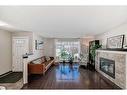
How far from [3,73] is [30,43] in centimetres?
197

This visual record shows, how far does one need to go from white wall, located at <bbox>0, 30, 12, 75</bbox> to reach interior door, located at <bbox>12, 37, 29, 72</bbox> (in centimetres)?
20

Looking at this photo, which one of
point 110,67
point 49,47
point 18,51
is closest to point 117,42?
point 110,67

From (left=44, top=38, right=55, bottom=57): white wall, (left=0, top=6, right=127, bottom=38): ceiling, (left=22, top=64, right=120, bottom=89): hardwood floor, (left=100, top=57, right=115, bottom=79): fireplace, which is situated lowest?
(left=22, top=64, right=120, bottom=89): hardwood floor

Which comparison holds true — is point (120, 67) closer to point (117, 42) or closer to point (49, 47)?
point (117, 42)

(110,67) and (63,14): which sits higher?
(63,14)

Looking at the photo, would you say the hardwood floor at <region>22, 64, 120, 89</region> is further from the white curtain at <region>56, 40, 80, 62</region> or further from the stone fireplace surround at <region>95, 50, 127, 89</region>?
the white curtain at <region>56, 40, 80, 62</region>

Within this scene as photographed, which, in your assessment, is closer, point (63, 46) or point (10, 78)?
point (10, 78)

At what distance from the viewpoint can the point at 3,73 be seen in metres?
6.08

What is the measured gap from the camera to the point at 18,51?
274 inches

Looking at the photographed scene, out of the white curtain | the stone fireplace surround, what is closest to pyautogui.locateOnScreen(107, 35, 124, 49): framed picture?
the stone fireplace surround

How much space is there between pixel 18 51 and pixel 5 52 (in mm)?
753

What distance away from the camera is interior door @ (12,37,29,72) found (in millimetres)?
6914
